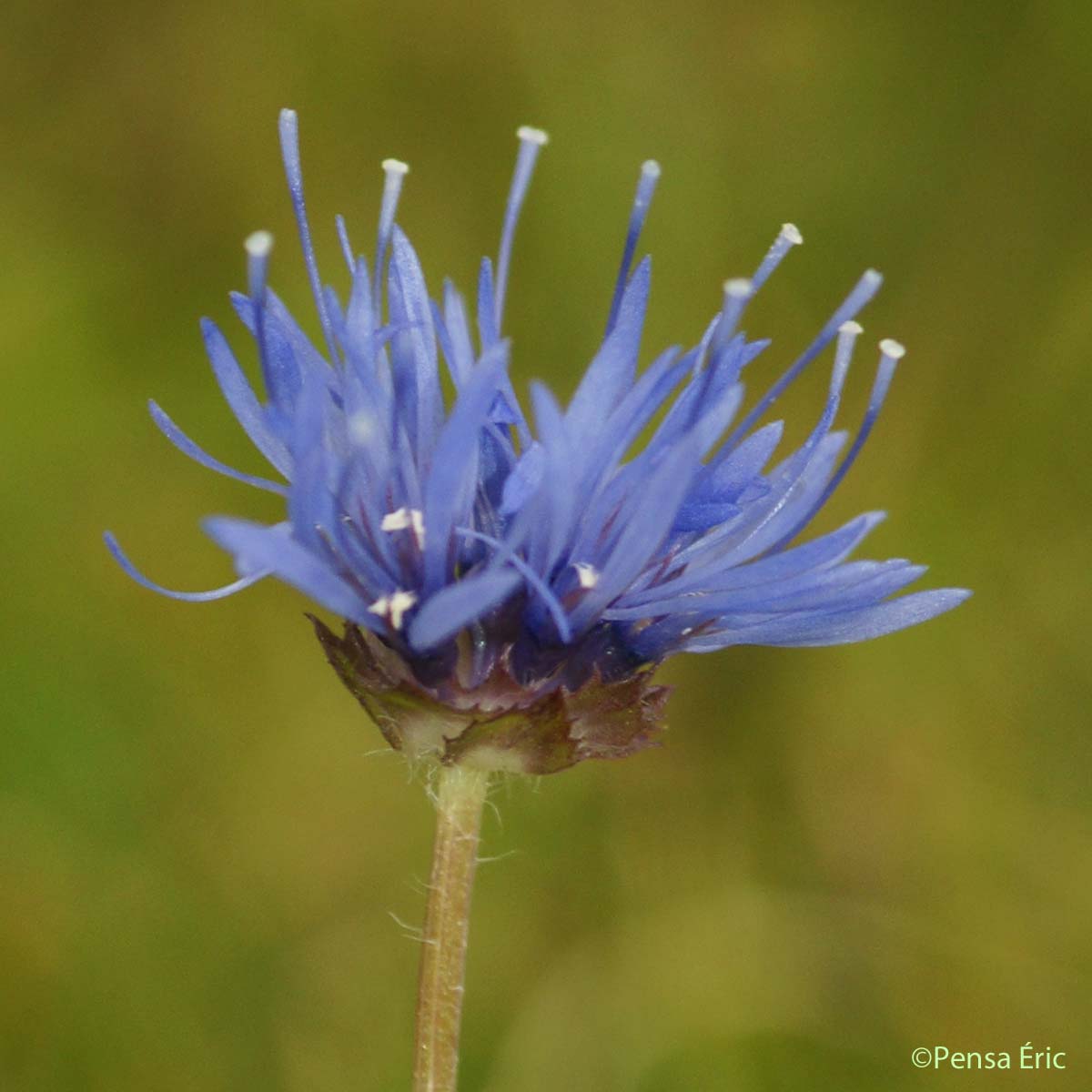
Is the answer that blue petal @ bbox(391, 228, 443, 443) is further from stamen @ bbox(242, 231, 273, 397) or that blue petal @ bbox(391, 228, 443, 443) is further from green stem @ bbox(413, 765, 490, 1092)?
green stem @ bbox(413, 765, 490, 1092)

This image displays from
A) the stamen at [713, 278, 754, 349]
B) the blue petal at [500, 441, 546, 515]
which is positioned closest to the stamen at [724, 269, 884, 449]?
the stamen at [713, 278, 754, 349]

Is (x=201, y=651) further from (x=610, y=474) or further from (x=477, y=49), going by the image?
(x=610, y=474)

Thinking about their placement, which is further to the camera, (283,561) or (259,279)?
(259,279)

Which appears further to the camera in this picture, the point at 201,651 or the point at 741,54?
the point at 741,54

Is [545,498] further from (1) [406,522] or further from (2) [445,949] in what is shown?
(2) [445,949]

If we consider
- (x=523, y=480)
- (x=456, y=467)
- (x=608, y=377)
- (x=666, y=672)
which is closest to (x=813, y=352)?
(x=608, y=377)

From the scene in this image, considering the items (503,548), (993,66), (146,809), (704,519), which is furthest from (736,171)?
(503,548)

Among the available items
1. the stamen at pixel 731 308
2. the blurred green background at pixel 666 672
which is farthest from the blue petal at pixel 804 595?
the blurred green background at pixel 666 672
